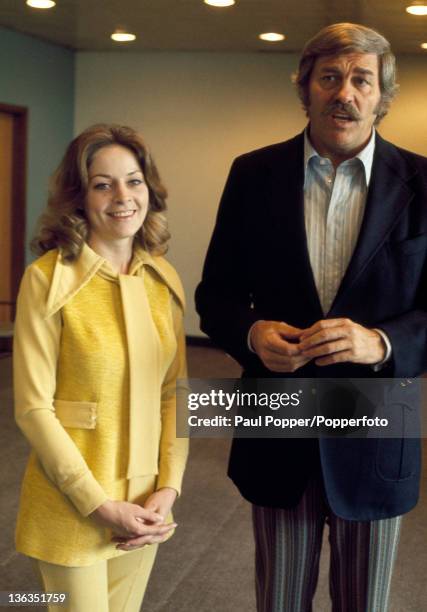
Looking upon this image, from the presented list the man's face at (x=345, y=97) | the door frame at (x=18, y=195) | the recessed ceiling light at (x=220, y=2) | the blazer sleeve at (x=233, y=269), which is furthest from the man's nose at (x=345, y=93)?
the door frame at (x=18, y=195)

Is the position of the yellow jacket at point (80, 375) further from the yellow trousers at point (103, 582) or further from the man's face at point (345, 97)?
the man's face at point (345, 97)

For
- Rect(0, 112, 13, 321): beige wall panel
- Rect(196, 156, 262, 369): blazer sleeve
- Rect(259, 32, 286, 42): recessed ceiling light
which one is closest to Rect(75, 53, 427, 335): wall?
Rect(259, 32, 286, 42): recessed ceiling light

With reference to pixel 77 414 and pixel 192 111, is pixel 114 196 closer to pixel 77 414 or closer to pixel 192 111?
pixel 77 414

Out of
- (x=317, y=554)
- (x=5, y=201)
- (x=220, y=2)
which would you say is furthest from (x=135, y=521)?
(x=5, y=201)

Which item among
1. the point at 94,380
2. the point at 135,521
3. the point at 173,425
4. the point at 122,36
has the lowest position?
A: the point at 135,521

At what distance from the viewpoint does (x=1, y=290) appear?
809 cm

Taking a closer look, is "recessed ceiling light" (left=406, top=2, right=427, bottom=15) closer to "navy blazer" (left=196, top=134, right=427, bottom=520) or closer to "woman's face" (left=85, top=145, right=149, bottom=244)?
"navy blazer" (left=196, top=134, right=427, bottom=520)

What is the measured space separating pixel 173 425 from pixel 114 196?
1.59 ft

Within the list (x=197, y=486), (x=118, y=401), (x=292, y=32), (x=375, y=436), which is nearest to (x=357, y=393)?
(x=375, y=436)

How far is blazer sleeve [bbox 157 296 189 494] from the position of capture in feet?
5.71

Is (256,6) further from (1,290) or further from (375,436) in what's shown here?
(375,436)

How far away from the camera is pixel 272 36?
23.7 ft

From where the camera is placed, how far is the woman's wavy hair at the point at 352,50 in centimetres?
157

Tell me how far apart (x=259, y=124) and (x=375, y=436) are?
677 centimetres
